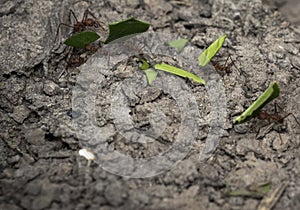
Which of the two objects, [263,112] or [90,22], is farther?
[90,22]

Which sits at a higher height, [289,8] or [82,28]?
[289,8]

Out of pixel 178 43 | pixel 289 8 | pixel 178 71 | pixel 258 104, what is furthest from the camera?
pixel 289 8

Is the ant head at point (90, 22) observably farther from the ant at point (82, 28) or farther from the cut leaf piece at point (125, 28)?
the cut leaf piece at point (125, 28)

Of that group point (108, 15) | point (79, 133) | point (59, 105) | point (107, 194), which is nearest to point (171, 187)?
point (107, 194)

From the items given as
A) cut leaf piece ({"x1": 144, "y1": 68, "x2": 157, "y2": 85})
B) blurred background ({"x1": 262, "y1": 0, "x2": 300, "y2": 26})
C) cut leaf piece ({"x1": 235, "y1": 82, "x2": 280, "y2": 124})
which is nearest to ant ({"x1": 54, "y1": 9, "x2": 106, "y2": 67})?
cut leaf piece ({"x1": 144, "y1": 68, "x2": 157, "y2": 85})

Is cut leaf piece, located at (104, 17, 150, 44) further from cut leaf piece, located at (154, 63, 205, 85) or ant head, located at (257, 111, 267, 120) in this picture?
ant head, located at (257, 111, 267, 120)

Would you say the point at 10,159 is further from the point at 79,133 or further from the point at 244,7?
the point at 244,7

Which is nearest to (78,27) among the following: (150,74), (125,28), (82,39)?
(82,39)

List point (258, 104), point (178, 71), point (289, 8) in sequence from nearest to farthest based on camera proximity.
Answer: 1. point (258, 104)
2. point (178, 71)
3. point (289, 8)

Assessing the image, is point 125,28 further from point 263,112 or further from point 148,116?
point 263,112
